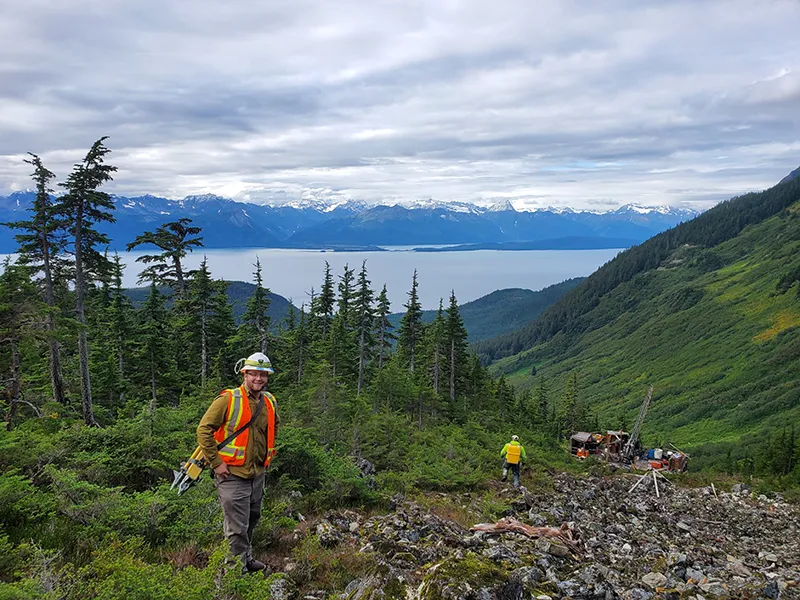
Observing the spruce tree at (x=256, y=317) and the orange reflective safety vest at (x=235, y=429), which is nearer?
the orange reflective safety vest at (x=235, y=429)

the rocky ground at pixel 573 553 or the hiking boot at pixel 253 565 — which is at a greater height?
the hiking boot at pixel 253 565

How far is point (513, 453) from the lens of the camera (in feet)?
53.2

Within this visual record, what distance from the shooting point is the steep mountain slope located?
87819 millimetres

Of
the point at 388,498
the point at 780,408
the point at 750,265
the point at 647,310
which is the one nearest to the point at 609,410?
the point at 780,408

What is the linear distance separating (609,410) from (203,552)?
387 ft

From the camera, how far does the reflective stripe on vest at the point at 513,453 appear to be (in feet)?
52.9

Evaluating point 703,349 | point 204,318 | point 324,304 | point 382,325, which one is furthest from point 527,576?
point 703,349

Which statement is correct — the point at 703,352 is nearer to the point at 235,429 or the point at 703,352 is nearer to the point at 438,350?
the point at 438,350

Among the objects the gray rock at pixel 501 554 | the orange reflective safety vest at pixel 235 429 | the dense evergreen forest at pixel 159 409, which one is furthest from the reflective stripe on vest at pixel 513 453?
the orange reflective safety vest at pixel 235 429

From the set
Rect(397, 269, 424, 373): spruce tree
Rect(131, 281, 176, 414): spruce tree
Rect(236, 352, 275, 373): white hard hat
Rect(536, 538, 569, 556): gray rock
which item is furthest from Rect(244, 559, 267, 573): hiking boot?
Rect(397, 269, 424, 373): spruce tree

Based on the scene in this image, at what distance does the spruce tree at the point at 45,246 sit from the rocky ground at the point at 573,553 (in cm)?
1561

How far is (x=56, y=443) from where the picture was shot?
805 cm

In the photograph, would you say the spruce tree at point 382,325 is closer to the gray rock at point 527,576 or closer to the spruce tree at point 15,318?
the spruce tree at point 15,318

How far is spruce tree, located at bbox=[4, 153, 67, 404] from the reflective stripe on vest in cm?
1669
